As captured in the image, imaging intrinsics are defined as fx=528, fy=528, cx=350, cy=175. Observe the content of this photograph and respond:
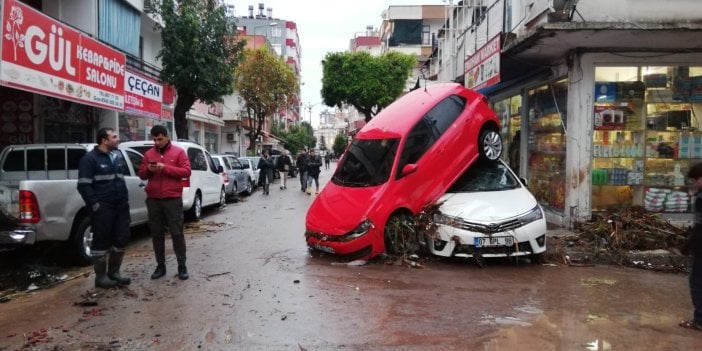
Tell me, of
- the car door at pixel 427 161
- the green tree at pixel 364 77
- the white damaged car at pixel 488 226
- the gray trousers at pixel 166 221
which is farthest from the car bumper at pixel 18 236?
the green tree at pixel 364 77

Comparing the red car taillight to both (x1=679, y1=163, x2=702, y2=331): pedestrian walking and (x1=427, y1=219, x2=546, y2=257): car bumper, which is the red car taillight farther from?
(x1=679, y1=163, x2=702, y2=331): pedestrian walking

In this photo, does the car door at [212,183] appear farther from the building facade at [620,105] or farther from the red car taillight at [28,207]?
the building facade at [620,105]

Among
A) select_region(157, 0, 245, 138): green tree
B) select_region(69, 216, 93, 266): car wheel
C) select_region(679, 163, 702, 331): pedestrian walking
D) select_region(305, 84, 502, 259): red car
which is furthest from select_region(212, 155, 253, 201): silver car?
select_region(679, 163, 702, 331): pedestrian walking

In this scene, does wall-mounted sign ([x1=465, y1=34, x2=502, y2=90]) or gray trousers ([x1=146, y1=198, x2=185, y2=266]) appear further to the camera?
wall-mounted sign ([x1=465, y1=34, x2=502, y2=90])

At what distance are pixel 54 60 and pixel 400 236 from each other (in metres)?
7.41

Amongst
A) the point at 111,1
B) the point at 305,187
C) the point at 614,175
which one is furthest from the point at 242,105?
the point at 614,175

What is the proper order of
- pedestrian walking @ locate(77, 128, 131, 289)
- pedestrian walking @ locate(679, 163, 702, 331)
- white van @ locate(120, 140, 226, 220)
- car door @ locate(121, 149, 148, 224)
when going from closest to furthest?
pedestrian walking @ locate(679, 163, 702, 331) → pedestrian walking @ locate(77, 128, 131, 289) → car door @ locate(121, 149, 148, 224) → white van @ locate(120, 140, 226, 220)

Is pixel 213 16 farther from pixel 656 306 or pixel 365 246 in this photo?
pixel 656 306

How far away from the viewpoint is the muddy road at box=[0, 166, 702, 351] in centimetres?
455

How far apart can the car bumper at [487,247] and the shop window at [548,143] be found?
374cm

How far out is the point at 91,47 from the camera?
1166 centimetres

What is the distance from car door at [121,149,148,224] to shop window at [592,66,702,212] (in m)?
8.57

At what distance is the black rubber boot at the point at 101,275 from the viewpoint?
6102 millimetres

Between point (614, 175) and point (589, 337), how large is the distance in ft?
22.4
